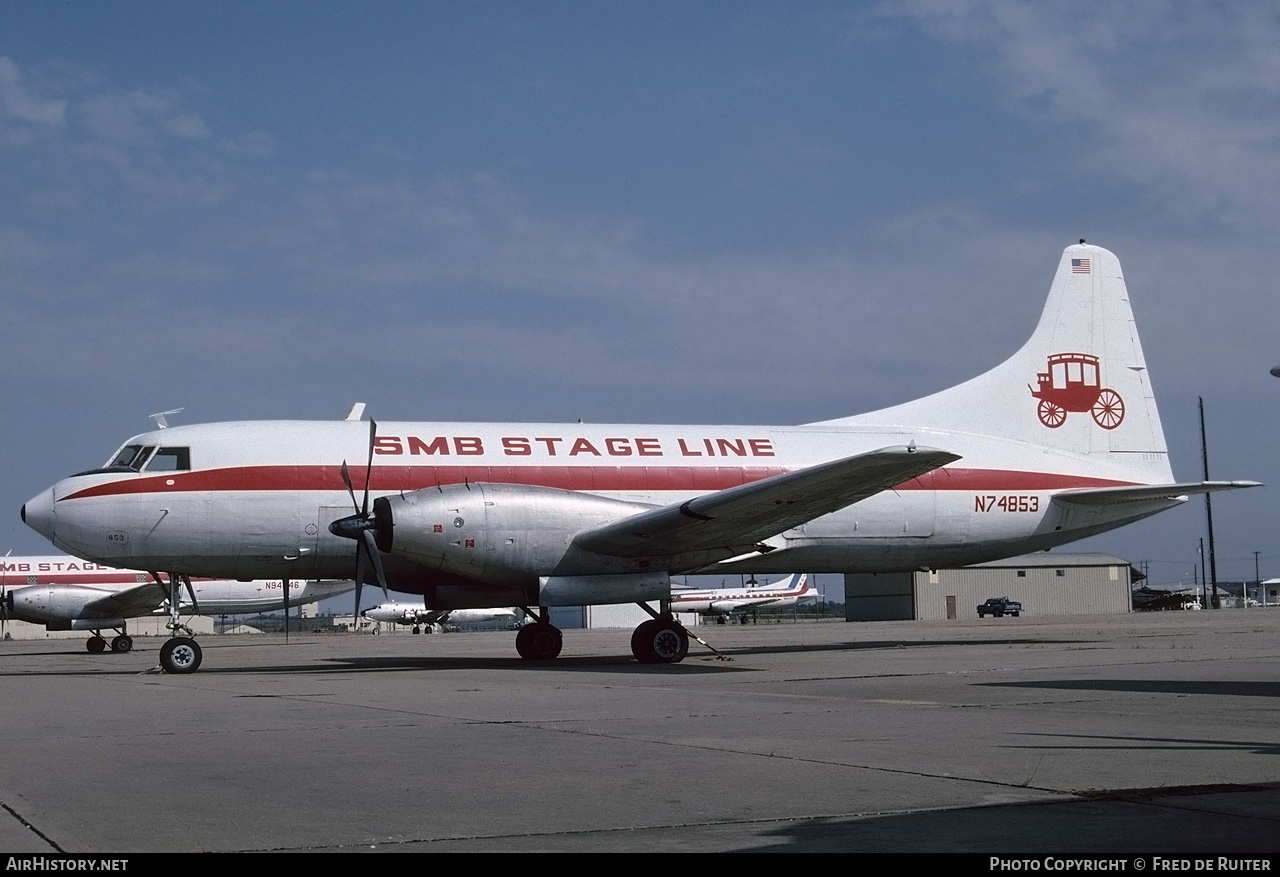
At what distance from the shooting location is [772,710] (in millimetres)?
12703

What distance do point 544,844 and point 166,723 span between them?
293 inches

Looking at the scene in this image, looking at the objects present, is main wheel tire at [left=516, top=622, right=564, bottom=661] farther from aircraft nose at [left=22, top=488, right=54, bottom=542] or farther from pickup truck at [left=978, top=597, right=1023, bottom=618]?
pickup truck at [left=978, top=597, right=1023, bottom=618]

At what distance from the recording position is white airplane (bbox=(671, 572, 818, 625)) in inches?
3098

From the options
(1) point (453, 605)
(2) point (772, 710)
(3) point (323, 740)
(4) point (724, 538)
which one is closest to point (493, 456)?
(1) point (453, 605)

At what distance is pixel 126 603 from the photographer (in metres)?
41.9

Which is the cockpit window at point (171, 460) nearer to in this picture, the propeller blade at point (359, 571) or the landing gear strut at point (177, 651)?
the landing gear strut at point (177, 651)

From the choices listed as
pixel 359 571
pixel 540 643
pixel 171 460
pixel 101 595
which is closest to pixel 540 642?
pixel 540 643

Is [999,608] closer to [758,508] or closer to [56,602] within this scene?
[56,602]

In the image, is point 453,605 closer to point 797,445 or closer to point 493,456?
point 493,456

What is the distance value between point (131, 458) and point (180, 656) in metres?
3.60

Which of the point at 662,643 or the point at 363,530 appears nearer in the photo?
the point at 363,530
